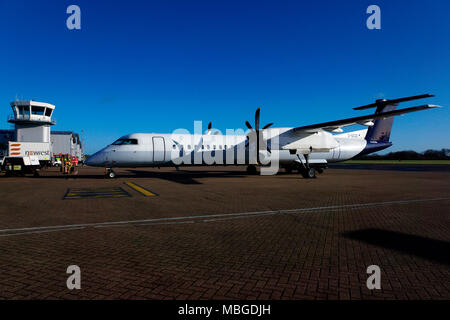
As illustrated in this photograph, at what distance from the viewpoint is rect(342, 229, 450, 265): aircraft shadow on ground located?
4324 millimetres

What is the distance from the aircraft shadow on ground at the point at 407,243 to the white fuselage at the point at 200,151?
581 inches

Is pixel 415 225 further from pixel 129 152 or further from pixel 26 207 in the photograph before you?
pixel 129 152

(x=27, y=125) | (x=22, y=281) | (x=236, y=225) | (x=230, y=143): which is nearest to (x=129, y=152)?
(x=230, y=143)

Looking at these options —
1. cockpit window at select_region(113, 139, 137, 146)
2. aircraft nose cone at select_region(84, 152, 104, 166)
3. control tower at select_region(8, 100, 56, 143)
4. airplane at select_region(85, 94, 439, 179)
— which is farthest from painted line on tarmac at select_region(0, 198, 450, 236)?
control tower at select_region(8, 100, 56, 143)

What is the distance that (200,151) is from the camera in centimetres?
1964

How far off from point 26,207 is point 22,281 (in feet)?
20.9

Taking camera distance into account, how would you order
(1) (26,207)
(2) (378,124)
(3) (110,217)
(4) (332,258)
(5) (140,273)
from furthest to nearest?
(2) (378,124) < (1) (26,207) < (3) (110,217) < (4) (332,258) < (5) (140,273)

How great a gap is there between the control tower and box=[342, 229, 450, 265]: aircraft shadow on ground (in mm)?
58466

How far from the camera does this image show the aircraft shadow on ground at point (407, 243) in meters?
4.32

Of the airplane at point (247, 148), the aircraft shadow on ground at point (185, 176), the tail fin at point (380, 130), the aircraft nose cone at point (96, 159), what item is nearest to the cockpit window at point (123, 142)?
the airplane at point (247, 148)

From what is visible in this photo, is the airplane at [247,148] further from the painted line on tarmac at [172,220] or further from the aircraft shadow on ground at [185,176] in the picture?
the painted line on tarmac at [172,220]

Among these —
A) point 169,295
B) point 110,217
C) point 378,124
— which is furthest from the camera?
point 378,124

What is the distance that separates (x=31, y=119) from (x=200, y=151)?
45051 millimetres

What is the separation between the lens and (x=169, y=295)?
10.0 ft
